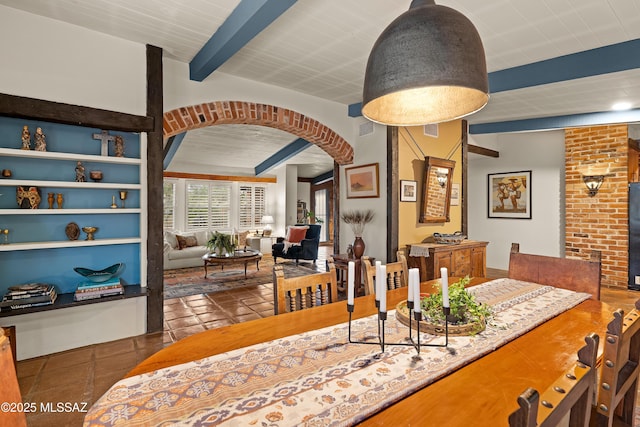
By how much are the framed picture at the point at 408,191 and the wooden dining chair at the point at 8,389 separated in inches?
159

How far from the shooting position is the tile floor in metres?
2.05

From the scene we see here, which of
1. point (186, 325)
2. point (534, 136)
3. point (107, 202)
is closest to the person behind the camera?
point (107, 202)

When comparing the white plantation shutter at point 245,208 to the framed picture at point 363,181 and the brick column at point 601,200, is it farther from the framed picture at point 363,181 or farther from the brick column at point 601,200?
the brick column at point 601,200

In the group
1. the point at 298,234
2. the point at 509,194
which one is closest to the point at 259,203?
the point at 298,234

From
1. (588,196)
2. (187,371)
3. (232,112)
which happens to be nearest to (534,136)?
(588,196)

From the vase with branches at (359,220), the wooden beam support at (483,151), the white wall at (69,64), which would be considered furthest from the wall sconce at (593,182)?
the white wall at (69,64)

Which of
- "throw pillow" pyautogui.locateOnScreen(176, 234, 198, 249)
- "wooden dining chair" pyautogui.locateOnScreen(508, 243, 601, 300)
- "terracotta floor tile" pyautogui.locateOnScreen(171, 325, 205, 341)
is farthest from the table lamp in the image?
"wooden dining chair" pyautogui.locateOnScreen(508, 243, 601, 300)

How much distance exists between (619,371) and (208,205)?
8.26 metres

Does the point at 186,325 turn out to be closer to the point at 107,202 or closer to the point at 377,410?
the point at 107,202

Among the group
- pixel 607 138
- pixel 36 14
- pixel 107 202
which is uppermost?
pixel 36 14

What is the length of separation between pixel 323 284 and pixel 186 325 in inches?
85.7

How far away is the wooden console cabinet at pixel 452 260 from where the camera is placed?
3.90 m

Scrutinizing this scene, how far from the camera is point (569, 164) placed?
538 cm

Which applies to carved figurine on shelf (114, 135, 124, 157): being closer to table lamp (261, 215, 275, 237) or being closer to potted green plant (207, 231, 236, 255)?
potted green plant (207, 231, 236, 255)
